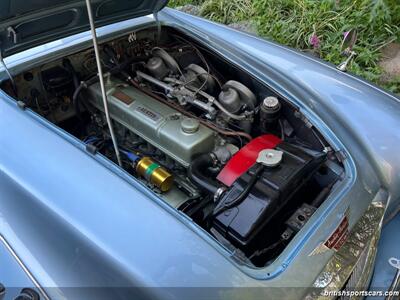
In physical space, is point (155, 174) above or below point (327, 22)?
above

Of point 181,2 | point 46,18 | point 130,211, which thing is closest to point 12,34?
point 46,18

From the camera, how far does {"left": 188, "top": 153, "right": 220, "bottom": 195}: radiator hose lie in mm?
1446

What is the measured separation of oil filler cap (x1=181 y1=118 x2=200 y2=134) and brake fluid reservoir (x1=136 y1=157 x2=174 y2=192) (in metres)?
0.17

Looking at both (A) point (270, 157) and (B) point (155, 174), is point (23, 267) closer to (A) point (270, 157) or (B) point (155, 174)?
(B) point (155, 174)

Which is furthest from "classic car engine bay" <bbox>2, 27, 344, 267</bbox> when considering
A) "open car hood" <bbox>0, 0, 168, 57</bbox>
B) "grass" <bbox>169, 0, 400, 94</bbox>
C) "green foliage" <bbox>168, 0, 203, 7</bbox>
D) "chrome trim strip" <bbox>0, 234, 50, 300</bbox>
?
"green foliage" <bbox>168, 0, 203, 7</bbox>

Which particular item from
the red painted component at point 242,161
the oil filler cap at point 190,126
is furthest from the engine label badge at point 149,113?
the red painted component at point 242,161

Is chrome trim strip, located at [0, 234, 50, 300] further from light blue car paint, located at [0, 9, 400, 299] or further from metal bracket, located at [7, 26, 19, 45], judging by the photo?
metal bracket, located at [7, 26, 19, 45]

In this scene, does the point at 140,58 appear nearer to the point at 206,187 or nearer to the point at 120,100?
the point at 120,100

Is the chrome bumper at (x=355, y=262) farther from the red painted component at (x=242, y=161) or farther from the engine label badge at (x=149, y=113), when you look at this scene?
the engine label badge at (x=149, y=113)

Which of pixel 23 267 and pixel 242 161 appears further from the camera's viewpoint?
pixel 242 161

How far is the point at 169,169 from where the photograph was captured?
164cm

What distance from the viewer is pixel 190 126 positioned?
5.11 feet

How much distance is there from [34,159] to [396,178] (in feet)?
4.26

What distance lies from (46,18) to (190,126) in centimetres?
73
